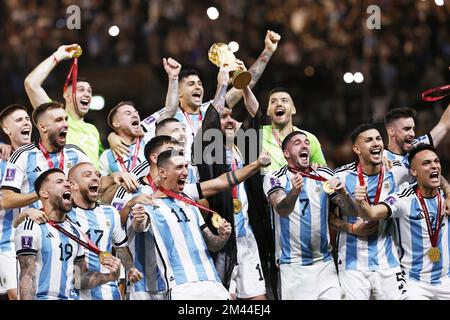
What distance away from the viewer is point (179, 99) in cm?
1118

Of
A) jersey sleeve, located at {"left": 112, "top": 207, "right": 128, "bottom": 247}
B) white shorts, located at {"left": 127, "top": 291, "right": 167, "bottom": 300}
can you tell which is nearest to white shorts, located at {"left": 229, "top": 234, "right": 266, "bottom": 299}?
white shorts, located at {"left": 127, "top": 291, "right": 167, "bottom": 300}

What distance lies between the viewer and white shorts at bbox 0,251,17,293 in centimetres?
1045

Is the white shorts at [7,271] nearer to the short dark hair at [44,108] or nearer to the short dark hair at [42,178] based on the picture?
the short dark hair at [44,108]

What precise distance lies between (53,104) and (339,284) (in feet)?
8.83

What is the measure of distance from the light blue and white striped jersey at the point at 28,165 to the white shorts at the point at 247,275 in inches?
58.7

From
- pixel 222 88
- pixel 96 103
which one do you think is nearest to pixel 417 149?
pixel 222 88

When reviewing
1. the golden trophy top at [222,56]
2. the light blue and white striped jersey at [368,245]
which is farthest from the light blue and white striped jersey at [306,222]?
the golden trophy top at [222,56]

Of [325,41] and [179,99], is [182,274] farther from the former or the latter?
[325,41]

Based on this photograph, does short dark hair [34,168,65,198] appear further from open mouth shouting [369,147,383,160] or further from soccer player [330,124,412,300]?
open mouth shouting [369,147,383,160]

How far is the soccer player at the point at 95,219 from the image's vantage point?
9.48m

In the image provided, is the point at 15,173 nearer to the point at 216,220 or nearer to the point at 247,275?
the point at 216,220

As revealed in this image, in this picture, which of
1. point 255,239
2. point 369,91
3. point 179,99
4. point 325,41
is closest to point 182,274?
point 255,239

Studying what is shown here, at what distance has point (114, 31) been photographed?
15.0 meters

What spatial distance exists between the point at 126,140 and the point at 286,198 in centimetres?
171
